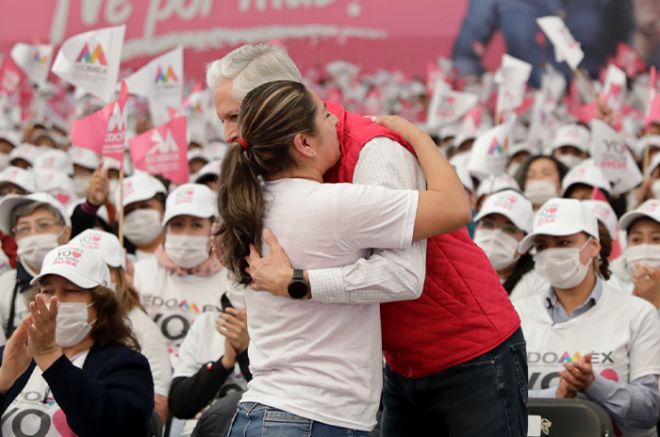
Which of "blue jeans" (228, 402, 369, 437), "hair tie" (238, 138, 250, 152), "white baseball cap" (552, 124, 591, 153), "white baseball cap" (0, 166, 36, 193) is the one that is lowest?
"white baseball cap" (0, 166, 36, 193)

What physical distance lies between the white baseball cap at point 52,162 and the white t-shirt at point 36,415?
6693mm

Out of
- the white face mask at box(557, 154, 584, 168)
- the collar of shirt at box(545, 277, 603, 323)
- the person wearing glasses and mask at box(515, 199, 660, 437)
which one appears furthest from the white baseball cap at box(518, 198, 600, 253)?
the white face mask at box(557, 154, 584, 168)

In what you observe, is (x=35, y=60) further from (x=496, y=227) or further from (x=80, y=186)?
(x=496, y=227)

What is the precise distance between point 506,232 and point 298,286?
379 centimetres

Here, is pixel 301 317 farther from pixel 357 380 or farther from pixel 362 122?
pixel 362 122

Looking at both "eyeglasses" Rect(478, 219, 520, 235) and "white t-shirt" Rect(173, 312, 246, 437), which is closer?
"white t-shirt" Rect(173, 312, 246, 437)

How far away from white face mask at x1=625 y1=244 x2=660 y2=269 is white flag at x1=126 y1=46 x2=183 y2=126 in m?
4.54

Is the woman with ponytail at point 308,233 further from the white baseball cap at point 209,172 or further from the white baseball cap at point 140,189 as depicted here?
the white baseball cap at point 209,172

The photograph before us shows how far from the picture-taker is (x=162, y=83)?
950 cm

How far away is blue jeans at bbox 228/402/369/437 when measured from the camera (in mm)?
2789

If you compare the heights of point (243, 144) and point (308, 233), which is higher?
point (243, 144)

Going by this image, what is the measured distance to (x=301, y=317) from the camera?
9.41 feet

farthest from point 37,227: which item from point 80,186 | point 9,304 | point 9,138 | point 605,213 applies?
point 9,138

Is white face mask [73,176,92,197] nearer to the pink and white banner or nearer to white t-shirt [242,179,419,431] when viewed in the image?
white t-shirt [242,179,419,431]
